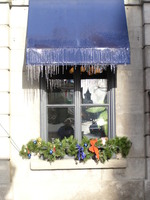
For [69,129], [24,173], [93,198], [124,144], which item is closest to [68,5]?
[69,129]

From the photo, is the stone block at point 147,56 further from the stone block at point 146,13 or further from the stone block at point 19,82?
the stone block at point 19,82

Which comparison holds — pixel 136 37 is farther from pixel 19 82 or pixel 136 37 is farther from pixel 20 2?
pixel 19 82

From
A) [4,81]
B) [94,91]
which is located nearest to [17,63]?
[4,81]

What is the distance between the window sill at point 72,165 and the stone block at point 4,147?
2.02ft

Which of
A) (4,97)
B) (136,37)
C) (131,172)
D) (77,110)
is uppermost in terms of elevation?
(136,37)

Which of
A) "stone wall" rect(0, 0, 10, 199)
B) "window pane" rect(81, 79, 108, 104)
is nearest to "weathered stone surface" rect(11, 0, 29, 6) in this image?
"stone wall" rect(0, 0, 10, 199)

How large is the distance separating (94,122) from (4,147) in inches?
88.3

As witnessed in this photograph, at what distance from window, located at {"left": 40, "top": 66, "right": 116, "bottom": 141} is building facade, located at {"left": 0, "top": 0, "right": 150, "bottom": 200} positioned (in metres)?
0.23

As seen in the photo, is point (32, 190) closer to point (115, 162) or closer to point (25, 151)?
point (25, 151)

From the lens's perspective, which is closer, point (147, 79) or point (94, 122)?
point (147, 79)

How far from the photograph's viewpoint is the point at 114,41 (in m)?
6.48

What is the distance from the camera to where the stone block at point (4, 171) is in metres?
6.89

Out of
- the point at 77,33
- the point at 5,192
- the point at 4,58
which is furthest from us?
the point at 4,58

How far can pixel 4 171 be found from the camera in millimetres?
6902
